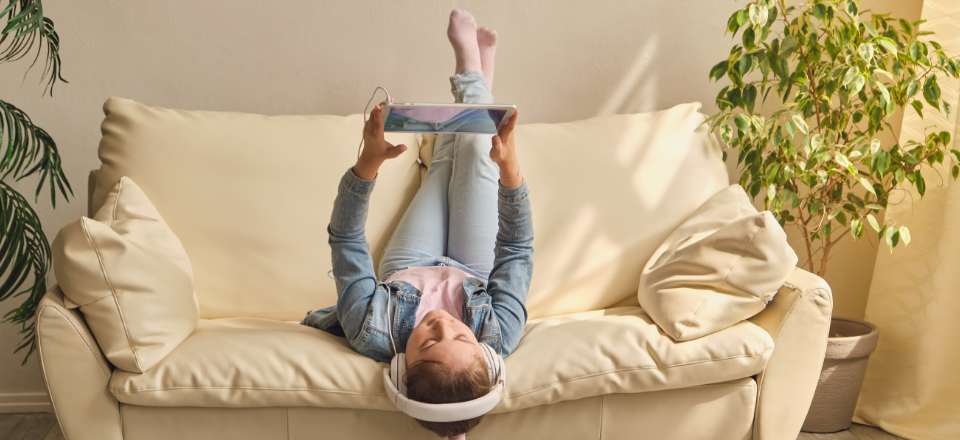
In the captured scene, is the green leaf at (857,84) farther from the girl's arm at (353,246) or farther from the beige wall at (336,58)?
the girl's arm at (353,246)

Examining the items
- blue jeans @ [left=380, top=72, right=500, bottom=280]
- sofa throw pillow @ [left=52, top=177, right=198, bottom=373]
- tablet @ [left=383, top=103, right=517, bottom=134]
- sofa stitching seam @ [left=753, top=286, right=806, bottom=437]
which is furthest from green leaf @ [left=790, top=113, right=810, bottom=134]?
sofa throw pillow @ [left=52, top=177, right=198, bottom=373]

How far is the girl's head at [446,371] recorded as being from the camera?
1689mm

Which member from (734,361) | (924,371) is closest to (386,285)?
(734,361)

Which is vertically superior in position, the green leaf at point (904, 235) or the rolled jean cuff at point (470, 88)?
the rolled jean cuff at point (470, 88)

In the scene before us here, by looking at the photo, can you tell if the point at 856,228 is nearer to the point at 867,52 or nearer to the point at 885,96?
the point at 885,96

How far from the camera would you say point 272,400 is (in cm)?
182

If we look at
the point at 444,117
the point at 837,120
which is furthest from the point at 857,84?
the point at 444,117

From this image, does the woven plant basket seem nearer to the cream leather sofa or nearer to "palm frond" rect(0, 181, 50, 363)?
the cream leather sofa

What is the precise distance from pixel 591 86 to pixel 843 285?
1.06 meters

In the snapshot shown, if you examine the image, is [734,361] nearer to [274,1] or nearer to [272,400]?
[272,400]

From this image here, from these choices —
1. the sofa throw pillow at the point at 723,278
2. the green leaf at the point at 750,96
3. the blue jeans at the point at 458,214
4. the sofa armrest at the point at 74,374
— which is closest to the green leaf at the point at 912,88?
the green leaf at the point at 750,96

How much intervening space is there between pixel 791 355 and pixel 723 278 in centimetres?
22

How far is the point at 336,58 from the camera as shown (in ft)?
9.02

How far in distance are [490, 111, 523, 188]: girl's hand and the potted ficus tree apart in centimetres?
82
